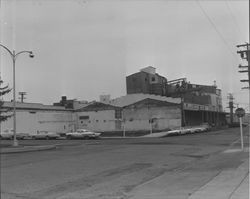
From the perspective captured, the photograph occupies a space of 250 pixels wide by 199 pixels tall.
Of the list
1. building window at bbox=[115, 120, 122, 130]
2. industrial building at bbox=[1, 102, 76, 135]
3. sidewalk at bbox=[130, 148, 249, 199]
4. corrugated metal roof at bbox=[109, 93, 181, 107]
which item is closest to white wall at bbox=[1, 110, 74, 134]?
industrial building at bbox=[1, 102, 76, 135]

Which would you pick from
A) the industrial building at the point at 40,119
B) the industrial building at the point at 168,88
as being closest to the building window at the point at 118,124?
the industrial building at the point at 40,119

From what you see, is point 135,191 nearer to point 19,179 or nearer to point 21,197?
point 21,197

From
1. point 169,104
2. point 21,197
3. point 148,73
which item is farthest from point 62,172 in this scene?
point 148,73

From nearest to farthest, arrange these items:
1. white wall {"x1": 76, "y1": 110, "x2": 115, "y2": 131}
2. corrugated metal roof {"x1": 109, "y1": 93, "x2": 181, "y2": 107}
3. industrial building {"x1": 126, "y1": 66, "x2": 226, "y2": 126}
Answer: corrugated metal roof {"x1": 109, "y1": 93, "x2": 181, "y2": 107}
white wall {"x1": 76, "y1": 110, "x2": 115, "y2": 131}
industrial building {"x1": 126, "y1": 66, "x2": 226, "y2": 126}

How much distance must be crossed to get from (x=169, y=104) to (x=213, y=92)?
5023 centimetres

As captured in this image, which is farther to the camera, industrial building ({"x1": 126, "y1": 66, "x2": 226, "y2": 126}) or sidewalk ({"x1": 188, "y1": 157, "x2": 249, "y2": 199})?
industrial building ({"x1": 126, "y1": 66, "x2": 226, "y2": 126})

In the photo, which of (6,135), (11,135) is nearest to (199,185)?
(11,135)

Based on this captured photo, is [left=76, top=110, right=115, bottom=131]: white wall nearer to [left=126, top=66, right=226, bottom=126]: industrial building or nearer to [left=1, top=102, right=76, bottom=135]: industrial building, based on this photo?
[left=1, top=102, right=76, bottom=135]: industrial building

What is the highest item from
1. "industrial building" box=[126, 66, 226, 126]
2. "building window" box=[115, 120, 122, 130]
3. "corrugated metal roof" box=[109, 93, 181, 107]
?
"industrial building" box=[126, 66, 226, 126]

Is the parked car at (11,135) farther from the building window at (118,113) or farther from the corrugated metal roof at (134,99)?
the corrugated metal roof at (134,99)

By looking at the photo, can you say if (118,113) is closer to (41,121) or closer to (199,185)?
(41,121)

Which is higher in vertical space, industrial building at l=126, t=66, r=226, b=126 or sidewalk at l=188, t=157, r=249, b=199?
industrial building at l=126, t=66, r=226, b=126

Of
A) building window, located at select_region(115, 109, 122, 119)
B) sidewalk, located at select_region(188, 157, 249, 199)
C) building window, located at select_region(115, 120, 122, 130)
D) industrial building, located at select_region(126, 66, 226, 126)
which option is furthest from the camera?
industrial building, located at select_region(126, 66, 226, 126)

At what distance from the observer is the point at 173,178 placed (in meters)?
14.3
